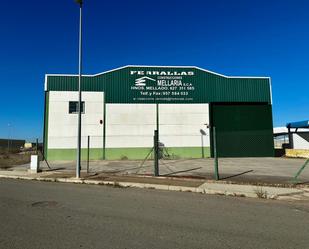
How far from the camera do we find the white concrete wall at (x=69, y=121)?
29406 millimetres

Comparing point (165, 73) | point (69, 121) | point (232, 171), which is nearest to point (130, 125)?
point (69, 121)

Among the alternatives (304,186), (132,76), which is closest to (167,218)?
(304,186)

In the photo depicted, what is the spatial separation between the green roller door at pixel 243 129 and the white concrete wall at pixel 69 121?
11.2 m

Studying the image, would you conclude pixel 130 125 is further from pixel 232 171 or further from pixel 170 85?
pixel 232 171

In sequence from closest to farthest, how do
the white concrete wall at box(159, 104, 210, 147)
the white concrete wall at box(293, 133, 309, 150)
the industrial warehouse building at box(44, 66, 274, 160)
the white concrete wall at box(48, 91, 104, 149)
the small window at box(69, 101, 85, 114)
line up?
the white concrete wall at box(48, 91, 104, 149)
the industrial warehouse building at box(44, 66, 274, 160)
the small window at box(69, 101, 85, 114)
the white concrete wall at box(159, 104, 210, 147)
the white concrete wall at box(293, 133, 309, 150)

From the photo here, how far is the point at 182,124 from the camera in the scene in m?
30.9

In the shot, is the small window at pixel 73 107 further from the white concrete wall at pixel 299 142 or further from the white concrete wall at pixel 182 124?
the white concrete wall at pixel 299 142

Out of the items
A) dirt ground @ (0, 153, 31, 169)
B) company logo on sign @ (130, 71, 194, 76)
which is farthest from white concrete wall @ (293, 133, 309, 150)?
dirt ground @ (0, 153, 31, 169)

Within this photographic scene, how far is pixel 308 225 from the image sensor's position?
22.1 feet

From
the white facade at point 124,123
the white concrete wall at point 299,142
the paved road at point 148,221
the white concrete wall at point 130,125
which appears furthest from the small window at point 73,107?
the white concrete wall at point 299,142

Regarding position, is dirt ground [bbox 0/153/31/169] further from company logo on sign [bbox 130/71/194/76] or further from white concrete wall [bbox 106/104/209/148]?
company logo on sign [bbox 130/71/194/76]

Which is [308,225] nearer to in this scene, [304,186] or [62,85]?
[304,186]

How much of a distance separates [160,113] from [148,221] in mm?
24187

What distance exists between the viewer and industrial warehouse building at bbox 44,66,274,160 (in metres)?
29.8
